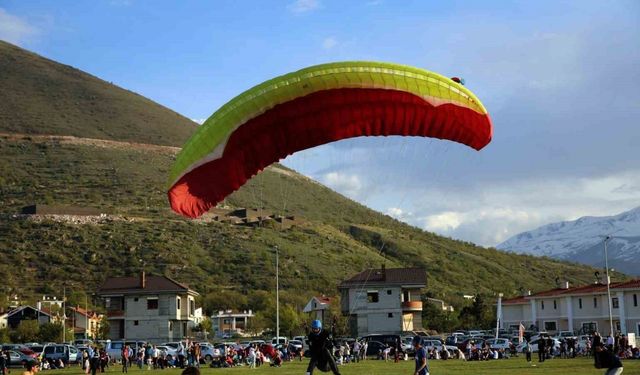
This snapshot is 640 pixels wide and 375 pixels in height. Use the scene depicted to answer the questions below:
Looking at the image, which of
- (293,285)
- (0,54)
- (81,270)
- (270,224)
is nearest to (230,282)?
(293,285)

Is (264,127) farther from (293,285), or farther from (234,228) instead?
(234,228)

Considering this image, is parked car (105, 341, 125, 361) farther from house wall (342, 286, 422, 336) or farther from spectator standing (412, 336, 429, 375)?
spectator standing (412, 336, 429, 375)

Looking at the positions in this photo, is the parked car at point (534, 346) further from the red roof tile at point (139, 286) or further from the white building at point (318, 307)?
the red roof tile at point (139, 286)

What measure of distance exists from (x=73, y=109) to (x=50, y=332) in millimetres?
103659

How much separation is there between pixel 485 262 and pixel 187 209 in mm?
115638

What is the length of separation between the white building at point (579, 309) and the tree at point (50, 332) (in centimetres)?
3910

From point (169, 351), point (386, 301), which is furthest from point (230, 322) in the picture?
point (169, 351)

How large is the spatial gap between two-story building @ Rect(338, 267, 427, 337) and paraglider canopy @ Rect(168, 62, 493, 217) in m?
50.1

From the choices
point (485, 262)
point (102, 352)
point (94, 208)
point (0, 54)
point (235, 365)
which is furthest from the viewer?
point (0, 54)

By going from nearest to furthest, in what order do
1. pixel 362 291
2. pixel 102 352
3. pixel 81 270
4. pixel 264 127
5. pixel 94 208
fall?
pixel 264 127, pixel 102 352, pixel 362 291, pixel 81 270, pixel 94 208

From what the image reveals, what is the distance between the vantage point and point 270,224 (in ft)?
383

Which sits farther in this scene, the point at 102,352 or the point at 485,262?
the point at 485,262

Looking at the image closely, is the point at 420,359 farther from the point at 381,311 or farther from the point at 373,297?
the point at 373,297

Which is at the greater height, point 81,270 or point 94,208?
point 94,208
